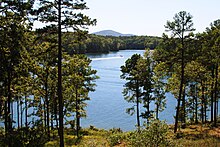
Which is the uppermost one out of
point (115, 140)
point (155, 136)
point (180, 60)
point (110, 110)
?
point (180, 60)

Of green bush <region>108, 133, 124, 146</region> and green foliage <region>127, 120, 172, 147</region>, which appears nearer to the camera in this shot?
green foliage <region>127, 120, 172, 147</region>

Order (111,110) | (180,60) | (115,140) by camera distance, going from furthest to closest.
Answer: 1. (111,110)
2. (180,60)
3. (115,140)

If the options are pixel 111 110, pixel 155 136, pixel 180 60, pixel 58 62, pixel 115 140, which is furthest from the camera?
pixel 111 110

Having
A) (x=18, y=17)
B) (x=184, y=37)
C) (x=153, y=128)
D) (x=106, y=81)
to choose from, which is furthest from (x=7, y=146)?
(x=106, y=81)


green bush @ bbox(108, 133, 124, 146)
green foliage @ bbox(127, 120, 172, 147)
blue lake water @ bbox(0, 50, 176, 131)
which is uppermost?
green foliage @ bbox(127, 120, 172, 147)

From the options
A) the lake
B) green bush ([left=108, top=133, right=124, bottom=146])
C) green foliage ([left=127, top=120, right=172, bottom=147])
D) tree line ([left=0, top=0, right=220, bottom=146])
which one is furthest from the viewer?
the lake

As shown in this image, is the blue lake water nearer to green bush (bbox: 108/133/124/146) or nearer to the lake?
the lake

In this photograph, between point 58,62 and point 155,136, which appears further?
point 58,62

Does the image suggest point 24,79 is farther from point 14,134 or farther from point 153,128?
point 153,128

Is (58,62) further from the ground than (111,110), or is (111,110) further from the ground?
(58,62)

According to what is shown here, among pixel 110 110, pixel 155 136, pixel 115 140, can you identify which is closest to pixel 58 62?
pixel 155 136

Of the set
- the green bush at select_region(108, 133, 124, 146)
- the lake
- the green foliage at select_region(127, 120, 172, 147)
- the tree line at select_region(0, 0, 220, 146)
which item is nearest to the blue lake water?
the lake

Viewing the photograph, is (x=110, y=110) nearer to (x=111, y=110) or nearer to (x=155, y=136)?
(x=111, y=110)

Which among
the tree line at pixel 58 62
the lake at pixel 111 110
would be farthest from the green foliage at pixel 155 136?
the lake at pixel 111 110
